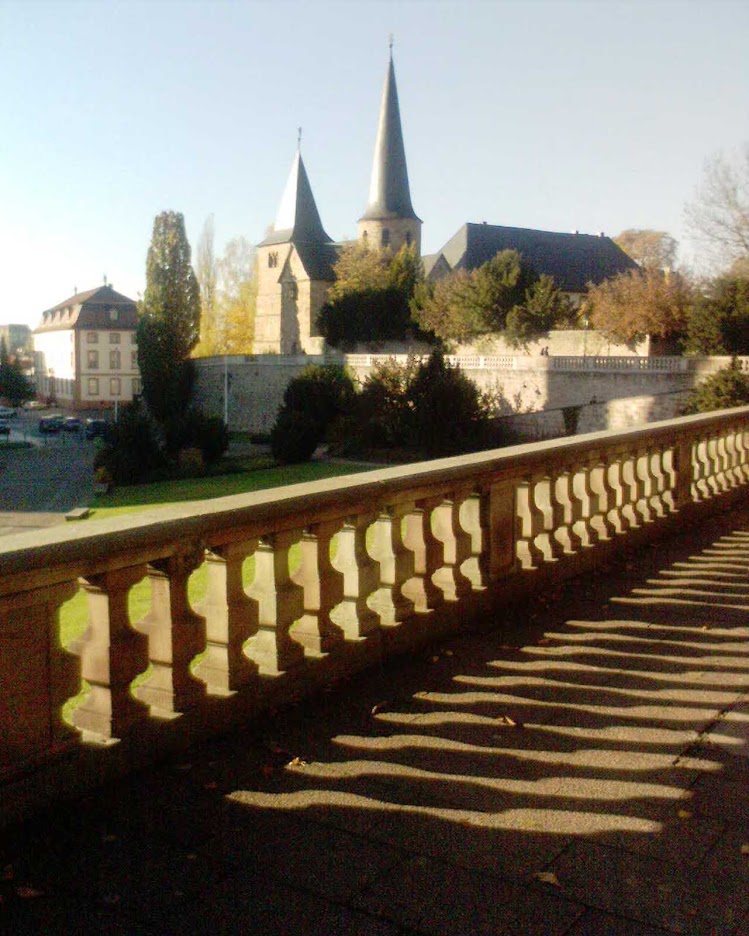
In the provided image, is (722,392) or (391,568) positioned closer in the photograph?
(391,568)

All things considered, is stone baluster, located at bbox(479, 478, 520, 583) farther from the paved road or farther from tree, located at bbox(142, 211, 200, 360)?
tree, located at bbox(142, 211, 200, 360)

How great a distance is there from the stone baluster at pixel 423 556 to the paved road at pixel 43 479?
30094 millimetres

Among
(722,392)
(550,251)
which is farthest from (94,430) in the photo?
(722,392)

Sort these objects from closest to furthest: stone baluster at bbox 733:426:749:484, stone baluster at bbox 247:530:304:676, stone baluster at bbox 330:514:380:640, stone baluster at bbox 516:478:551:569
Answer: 1. stone baluster at bbox 247:530:304:676
2. stone baluster at bbox 330:514:380:640
3. stone baluster at bbox 516:478:551:569
4. stone baluster at bbox 733:426:749:484

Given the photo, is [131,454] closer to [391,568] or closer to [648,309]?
[648,309]

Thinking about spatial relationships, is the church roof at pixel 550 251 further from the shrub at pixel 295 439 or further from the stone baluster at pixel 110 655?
the stone baluster at pixel 110 655

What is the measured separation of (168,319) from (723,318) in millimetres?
38185

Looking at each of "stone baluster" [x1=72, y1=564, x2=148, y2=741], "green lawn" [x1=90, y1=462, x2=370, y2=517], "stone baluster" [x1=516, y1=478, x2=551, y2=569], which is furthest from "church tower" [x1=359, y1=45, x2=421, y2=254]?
"stone baluster" [x1=72, y1=564, x2=148, y2=741]

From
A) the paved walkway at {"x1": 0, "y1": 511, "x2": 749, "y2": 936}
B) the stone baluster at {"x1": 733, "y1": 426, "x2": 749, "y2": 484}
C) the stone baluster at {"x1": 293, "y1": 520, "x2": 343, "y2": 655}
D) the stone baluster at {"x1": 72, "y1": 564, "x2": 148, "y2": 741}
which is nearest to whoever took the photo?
the paved walkway at {"x1": 0, "y1": 511, "x2": 749, "y2": 936}

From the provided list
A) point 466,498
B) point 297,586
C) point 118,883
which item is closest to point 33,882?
point 118,883

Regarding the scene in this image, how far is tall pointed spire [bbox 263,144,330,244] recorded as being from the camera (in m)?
84.3

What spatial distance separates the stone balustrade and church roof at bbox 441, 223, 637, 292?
71.4m

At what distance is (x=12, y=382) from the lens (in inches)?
3629

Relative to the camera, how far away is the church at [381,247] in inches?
3034
